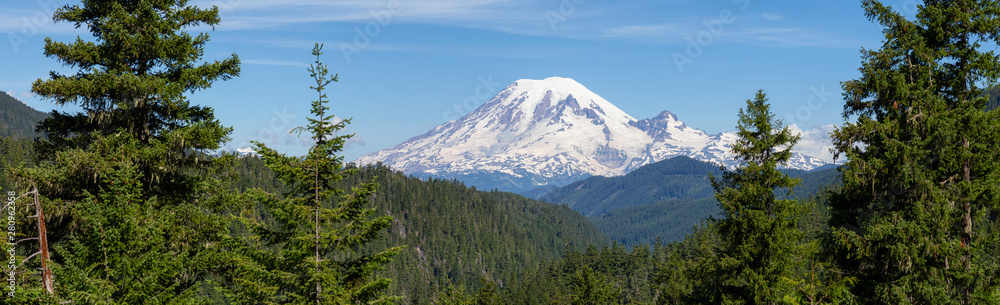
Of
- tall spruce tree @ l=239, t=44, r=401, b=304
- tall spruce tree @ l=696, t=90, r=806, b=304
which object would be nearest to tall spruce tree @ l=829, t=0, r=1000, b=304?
tall spruce tree @ l=696, t=90, r=806, b=304

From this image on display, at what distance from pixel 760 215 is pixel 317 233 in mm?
13737

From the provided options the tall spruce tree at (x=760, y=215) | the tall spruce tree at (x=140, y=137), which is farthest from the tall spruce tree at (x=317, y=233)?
the tall spruce tree at (x=760, y=215)

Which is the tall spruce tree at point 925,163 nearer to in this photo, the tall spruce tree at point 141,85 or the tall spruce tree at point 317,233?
the tall spruce tree at point 317,233

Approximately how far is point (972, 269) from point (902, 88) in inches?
205

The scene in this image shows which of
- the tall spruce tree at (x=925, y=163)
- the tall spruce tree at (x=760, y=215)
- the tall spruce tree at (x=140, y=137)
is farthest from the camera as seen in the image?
the tall spruce tree at (x=760, y=215)

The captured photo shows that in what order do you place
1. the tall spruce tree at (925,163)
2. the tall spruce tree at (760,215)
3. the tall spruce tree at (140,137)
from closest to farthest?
the tall spruce tree at (140,137), the tall spruce tree at (925,163), the tall spruce tree at (760,215)

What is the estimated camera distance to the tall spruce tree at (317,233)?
508 inches

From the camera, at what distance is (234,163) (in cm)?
1451

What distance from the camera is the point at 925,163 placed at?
17.1 metres

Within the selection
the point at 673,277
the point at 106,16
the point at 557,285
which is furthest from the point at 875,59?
the point at 557,285

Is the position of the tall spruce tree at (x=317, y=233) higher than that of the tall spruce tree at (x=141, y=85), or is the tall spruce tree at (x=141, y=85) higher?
the tall spruce tree at (x=141, y=85)

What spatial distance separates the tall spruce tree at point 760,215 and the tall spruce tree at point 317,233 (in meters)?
12.1

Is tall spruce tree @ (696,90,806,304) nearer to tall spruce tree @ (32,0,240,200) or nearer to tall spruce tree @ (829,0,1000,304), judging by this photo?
tall spruce tree @ (829,0,1000,304)

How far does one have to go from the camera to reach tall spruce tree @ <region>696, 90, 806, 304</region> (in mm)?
19688
